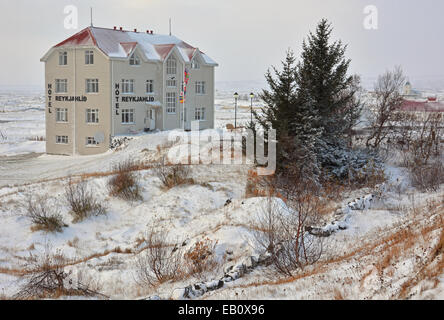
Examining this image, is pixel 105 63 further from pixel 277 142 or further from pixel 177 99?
pixel 277 142

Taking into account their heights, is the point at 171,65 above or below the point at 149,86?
above

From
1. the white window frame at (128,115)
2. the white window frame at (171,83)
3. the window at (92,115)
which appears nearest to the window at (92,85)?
the window at (92,115)

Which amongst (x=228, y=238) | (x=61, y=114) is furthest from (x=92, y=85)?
(x=228, y=238)

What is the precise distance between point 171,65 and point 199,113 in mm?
5526

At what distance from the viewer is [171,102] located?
4194 centimetres

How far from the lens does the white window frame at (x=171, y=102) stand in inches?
1640

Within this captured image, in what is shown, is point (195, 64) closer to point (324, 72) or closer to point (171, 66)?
point (171, 66)

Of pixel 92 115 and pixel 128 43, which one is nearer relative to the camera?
pixel 92 115

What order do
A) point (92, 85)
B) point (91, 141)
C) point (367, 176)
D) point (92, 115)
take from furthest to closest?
point (91, 141) → point (92, 115) → point (92, 85) → point (367, 176)

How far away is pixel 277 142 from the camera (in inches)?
833

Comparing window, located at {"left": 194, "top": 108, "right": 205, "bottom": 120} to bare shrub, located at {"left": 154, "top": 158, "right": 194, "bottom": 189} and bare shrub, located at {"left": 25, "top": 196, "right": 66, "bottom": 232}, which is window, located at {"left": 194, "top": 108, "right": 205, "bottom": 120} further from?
bare shrub, located at {"left": 25, "top": 196, "right": 66, "bottom": 232}

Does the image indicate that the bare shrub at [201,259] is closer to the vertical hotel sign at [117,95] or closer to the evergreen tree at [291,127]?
the evergreen tree at [291,127]

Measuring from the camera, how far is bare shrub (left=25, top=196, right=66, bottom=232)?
17094mm
